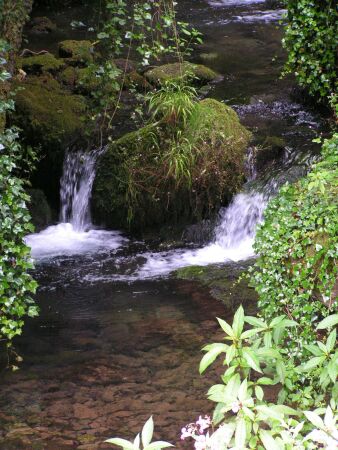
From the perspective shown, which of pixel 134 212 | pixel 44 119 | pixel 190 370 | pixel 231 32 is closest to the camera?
pixel 190 370

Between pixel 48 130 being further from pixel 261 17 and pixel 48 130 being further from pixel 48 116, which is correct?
pixel 261 17

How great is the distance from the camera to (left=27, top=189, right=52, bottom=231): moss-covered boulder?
885cm

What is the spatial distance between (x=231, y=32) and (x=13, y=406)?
11.5 m

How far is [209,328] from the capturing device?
5867 millimetres

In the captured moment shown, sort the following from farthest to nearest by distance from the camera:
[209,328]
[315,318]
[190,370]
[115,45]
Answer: [115,45], [209,328], [190,370], [315,318]

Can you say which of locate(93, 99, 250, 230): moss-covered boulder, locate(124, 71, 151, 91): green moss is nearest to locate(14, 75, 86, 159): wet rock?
locate(93, 99, 250, 230): moss-covered boulder

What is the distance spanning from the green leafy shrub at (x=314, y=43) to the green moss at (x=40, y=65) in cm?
420

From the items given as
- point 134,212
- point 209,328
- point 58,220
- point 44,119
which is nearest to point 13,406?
point 209,328

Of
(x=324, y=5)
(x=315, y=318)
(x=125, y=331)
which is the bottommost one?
(x=125, y=331)

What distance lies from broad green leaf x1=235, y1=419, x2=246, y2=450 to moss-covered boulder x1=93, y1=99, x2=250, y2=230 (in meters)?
5.79

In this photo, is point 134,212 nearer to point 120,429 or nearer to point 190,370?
point 190,370

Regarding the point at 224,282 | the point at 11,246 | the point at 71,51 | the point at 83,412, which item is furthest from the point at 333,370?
the point at 71,51

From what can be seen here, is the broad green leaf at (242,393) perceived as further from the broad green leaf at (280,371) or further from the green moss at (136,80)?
the green moss at (136,80)

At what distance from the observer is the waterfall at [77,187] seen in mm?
8781
